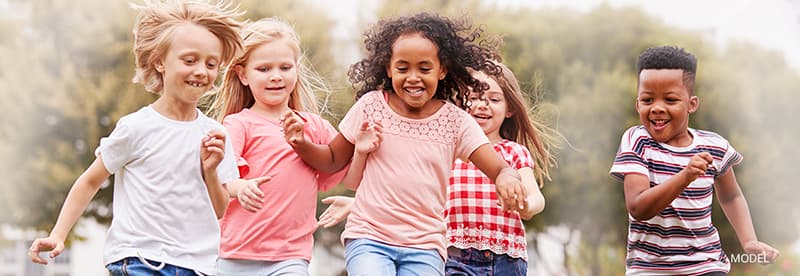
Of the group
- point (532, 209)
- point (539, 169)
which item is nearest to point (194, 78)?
point (532, 209)

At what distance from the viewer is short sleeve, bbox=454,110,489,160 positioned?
13.9ft

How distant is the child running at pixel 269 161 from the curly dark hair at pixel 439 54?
1.06 feet

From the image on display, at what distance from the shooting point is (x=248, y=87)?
15.7 feet

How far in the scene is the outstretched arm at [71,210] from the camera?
12.1 ft

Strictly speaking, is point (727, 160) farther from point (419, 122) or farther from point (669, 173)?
point (419, 122)

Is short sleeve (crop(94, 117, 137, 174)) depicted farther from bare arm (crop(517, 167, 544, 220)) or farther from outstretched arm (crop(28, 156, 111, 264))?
bare arm (crop(517, 167, 544, 220))

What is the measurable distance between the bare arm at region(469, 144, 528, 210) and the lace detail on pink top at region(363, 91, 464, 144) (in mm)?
129

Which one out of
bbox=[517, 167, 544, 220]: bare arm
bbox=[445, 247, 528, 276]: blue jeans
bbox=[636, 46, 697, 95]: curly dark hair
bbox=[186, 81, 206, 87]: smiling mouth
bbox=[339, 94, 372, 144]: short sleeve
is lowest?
bbox=[445, 247, 528, 276]: blue jeans

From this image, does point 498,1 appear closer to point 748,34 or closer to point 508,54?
point 508,54

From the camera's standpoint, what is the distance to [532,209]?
439 cm

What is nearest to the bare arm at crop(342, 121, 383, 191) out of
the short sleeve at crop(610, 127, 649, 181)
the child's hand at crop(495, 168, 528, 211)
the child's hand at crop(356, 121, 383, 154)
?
the child's hand at crop(356, 121, 383, 154)

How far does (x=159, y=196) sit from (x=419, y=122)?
103 centimetres

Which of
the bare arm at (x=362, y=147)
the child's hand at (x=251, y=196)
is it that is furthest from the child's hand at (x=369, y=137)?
the child's hand at (x=251, y=196)

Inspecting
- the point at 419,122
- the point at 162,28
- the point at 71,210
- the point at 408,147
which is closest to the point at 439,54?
the point at 419,122
